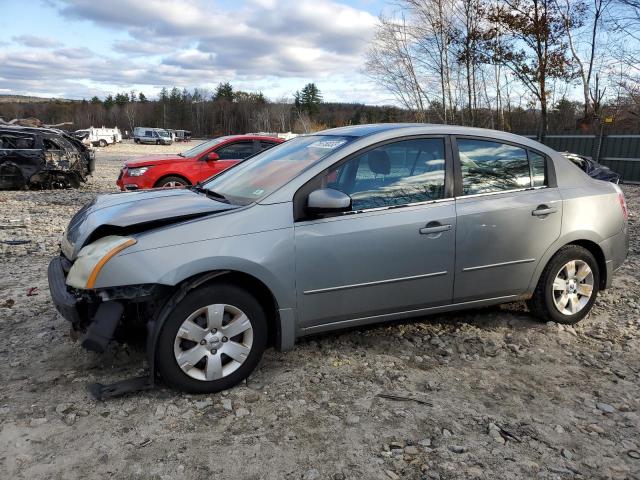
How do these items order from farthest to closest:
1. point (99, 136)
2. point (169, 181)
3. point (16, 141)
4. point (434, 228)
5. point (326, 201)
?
1. point (99, 136)
2. point (16, 141)
3. point (169, 181)
4. point (434, 228)
5. point (326, 201)

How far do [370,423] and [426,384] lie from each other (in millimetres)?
625

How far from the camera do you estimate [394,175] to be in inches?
147

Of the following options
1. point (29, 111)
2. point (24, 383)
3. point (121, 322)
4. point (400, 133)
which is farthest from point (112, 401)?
point (29, 111)

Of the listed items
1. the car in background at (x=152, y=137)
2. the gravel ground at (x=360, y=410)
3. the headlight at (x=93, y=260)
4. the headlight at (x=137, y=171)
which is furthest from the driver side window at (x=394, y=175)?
the car in background at (x=152, y=137)

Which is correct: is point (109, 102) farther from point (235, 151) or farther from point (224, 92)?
point (235, 151)

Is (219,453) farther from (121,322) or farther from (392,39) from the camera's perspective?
(392,39)

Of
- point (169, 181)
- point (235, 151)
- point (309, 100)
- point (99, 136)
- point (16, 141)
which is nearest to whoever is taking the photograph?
point (169, 181)

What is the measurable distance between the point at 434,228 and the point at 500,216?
61cm

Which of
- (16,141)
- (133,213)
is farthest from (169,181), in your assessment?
(133,213)

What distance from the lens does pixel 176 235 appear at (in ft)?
10.2

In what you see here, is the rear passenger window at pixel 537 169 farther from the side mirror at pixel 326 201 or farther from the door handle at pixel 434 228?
the side mirror at pixel 326 201

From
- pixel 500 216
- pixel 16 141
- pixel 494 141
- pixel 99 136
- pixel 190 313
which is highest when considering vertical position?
pixel 99 136

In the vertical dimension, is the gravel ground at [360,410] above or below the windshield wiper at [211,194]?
below

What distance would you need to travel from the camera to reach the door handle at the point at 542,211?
13.4 ft
